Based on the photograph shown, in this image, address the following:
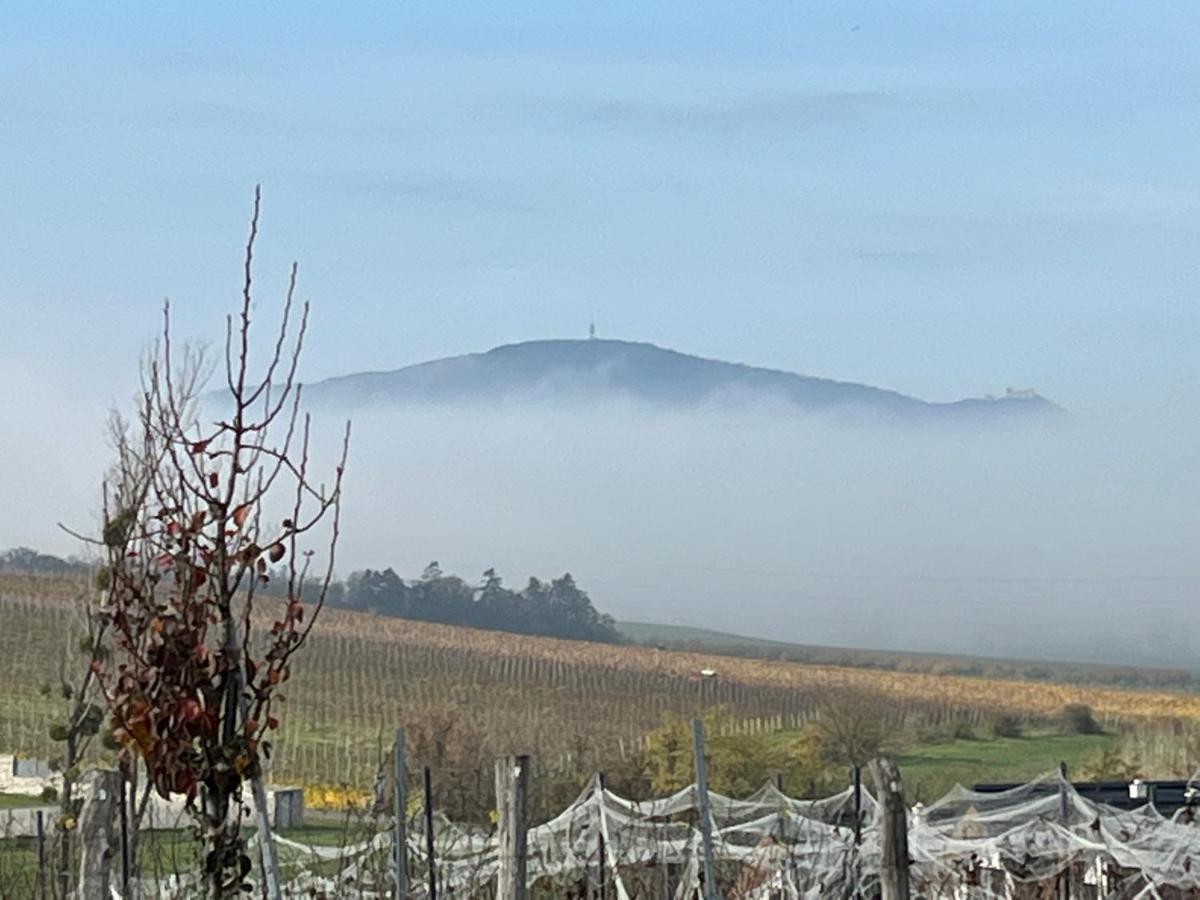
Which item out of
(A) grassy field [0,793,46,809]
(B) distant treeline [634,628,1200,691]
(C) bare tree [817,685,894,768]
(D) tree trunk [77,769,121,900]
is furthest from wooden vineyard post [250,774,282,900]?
(B) distant treeline [634,628,1200,691]

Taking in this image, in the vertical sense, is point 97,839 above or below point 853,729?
above

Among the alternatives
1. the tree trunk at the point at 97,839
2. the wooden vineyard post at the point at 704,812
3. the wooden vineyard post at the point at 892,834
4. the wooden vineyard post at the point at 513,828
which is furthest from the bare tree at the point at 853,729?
the tree trunk at the point at 97,839

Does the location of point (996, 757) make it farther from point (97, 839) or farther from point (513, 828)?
point (97, 839)

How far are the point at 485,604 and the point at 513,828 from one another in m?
93.1

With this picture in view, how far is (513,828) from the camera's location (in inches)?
406

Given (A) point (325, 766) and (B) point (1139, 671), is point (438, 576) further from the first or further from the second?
(A) point (325, 766)

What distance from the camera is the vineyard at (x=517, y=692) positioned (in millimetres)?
64438

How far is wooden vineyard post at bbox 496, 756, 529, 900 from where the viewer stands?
403 inches

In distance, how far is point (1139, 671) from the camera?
274ft

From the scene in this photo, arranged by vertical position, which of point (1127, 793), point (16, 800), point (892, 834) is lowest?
point (16, 800)

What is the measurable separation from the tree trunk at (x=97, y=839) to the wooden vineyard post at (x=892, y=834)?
3.44m

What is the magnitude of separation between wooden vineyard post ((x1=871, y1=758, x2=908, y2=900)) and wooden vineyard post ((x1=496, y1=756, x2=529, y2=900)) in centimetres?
161

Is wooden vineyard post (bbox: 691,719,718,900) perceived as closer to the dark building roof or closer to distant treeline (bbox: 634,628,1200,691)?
the dark building roof

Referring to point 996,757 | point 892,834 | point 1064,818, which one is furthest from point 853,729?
→ point 892,834
